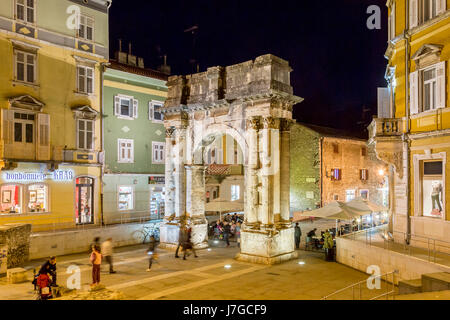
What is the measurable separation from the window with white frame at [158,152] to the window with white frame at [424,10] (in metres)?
19.6

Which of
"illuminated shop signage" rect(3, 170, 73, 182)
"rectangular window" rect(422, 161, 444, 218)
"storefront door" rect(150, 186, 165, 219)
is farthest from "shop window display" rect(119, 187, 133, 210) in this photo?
"rectangular window" rect(422, 161, 444, 218)

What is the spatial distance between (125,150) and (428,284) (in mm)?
22620

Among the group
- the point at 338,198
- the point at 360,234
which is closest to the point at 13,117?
the point at 360,234

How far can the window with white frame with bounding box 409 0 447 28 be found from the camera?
15.7 m

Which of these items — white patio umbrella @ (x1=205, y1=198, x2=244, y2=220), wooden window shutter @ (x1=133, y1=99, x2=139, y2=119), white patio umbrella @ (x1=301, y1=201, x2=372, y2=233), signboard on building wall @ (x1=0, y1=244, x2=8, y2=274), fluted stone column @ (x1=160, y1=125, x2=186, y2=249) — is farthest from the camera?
wooden window shutter @ (x1=133, y1=99, x2=139, y2=119)

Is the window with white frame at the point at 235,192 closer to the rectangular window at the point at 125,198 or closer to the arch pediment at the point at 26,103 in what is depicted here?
the rectangular window at the point at 125,198

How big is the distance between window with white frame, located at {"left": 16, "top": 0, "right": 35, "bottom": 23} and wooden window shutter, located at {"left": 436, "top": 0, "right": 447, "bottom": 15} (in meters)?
20.9

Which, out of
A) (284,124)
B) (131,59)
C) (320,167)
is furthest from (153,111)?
(320,167)

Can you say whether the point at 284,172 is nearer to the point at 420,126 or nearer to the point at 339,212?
the point at 339,212

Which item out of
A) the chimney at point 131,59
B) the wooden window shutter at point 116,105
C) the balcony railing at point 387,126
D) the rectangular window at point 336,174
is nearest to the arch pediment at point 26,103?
the wooden window shutter at point 116,105

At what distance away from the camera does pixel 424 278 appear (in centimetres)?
1008

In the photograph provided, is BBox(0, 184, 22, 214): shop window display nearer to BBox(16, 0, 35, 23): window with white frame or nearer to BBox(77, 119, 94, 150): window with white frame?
BBox(77, 119, 94, 150): window with white frame

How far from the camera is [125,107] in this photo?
28391 millimetres

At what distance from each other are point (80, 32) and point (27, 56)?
405 centimetres
